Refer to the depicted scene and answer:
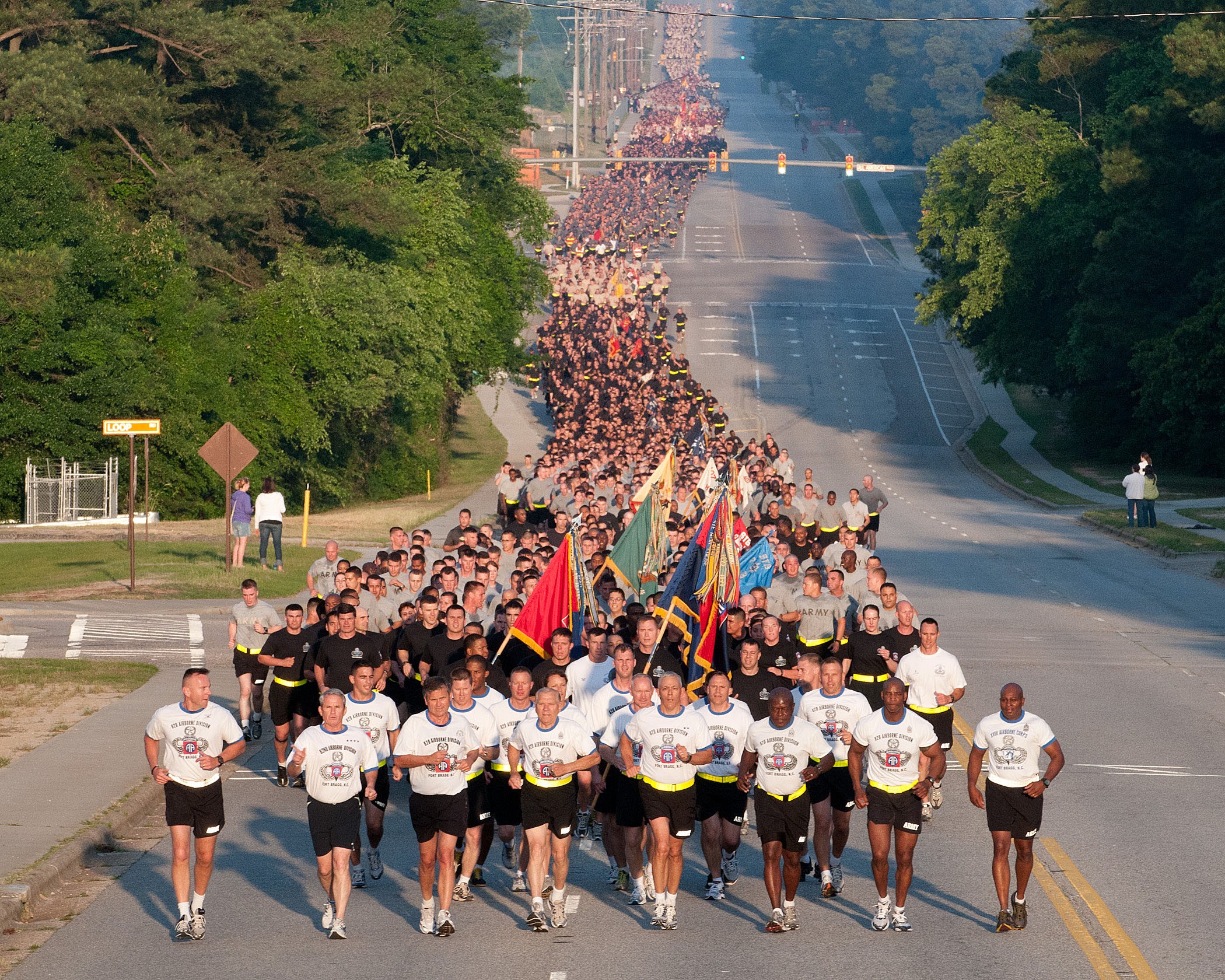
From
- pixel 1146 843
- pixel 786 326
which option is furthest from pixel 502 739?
pixel 786 326

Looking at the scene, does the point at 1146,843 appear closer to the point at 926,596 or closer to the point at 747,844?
the point at 747,844

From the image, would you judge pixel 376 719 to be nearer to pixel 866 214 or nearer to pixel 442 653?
pixel 442 653

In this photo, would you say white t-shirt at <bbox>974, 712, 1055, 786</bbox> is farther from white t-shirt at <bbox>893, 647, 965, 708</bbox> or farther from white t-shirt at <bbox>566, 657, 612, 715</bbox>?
white t-shirt at <bbox>566, 657, 612, 715</bbox>

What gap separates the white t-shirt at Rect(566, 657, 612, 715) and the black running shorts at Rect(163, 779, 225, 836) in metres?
2.79

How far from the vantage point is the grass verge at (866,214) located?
11775 centimetres

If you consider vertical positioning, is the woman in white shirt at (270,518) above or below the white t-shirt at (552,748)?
below

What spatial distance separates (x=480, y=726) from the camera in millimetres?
11586

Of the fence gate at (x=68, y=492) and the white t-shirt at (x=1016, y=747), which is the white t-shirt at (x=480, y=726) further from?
the fence gate at (x=68, y=492)

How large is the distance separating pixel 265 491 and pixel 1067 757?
18.4 metres

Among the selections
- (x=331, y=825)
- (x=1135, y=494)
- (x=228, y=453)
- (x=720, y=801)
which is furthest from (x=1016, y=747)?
(x=1135, y=494)

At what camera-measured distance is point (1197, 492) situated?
50812 millimetres

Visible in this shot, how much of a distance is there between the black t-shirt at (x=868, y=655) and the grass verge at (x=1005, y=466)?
35131 mm

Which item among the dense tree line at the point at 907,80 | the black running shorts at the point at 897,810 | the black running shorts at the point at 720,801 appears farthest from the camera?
the dense tree line at the point at 907,80

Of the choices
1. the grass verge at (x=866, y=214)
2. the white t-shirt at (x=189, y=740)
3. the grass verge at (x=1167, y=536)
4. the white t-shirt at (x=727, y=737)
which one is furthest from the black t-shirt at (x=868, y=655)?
the grass verge at (x=866, y=214)
